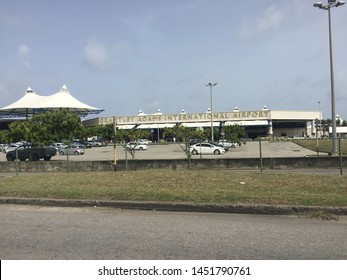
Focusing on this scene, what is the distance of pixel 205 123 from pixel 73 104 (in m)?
38.5

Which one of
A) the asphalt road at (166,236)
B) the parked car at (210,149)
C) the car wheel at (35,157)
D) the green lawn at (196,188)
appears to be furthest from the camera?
the parked car at (210,149)

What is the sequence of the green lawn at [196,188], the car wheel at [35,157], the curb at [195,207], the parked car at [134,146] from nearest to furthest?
the curb at [195,207]
the green lawn at [196,188]
the parked car at [134,146]
the car wheel at [35,157]

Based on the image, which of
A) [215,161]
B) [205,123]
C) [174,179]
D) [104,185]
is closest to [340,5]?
[215,161]

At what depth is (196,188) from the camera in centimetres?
1005

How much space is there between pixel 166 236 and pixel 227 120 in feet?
323

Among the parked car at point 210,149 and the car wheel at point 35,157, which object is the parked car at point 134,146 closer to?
the parked car at point 210,149

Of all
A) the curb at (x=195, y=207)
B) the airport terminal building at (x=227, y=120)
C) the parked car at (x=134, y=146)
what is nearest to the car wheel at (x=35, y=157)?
the parked car at (x=134, y=146)

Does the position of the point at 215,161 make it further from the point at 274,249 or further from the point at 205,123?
the point at 205,123

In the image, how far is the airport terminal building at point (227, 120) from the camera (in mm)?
102500

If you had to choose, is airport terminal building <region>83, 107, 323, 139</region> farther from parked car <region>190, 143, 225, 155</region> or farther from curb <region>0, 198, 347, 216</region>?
curb <region>0, 198, 347, 216</region>

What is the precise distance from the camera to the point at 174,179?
454 inches

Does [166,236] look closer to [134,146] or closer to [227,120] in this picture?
[134,146]

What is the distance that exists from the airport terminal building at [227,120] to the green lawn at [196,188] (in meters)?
84.1

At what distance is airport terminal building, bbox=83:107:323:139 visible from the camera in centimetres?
10250
